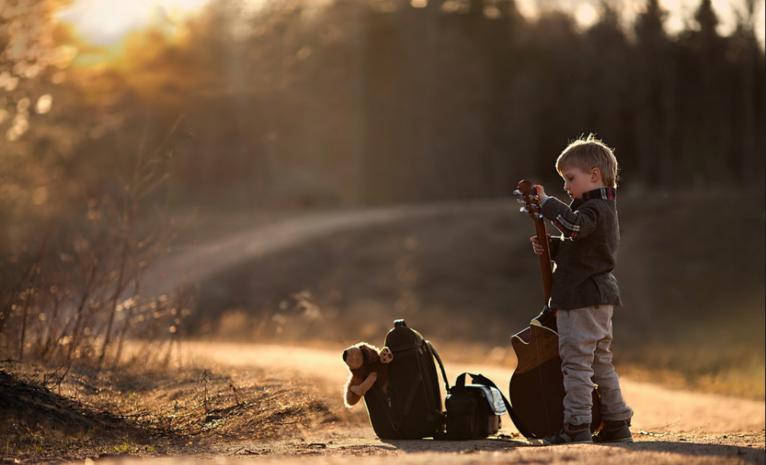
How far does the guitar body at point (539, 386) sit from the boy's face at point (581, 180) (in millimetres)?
800

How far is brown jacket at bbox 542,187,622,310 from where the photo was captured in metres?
6.13

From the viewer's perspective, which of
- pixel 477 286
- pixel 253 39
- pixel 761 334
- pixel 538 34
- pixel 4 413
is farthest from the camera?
pixel 538 34

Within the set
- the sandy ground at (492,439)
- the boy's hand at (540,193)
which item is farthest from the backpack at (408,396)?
the boy's hand at (540,193)

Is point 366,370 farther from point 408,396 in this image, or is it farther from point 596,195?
point 596,195

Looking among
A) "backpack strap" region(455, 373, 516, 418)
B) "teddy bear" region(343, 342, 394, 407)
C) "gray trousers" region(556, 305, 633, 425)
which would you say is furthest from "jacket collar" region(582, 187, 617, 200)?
"teddy bear" region(343, 342, 394, 407)

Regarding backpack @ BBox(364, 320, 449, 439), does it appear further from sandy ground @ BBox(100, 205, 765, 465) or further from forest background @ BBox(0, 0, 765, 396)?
forest background @ BBox(0, 0, 765, 396)

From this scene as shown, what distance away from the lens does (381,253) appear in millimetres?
27297

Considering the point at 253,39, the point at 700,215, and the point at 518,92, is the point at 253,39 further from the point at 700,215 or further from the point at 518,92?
the point at 518,92

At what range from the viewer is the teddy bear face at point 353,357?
21.6 ft

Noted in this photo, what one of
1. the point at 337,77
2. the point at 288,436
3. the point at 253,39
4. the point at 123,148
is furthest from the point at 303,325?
the point at 337,77

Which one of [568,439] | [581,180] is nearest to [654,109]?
[581,180]

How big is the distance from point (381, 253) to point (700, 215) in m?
8.61

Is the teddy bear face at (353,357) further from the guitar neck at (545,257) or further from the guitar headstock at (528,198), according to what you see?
the guitar headstock at (528,198)

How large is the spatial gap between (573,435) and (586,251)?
1.08 m
